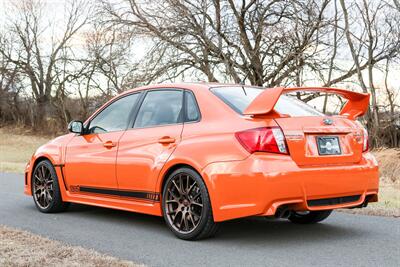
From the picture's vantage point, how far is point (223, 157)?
17.8ft

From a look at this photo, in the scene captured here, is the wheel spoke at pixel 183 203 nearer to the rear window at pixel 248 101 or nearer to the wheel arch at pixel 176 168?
the wheel arch at pixel 176 168

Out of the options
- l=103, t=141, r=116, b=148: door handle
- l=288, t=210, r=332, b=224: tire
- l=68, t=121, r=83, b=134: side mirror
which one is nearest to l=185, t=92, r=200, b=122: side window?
l=103, t=141, r=116, b=148: door handle

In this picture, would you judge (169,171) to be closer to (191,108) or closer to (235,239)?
(191,108)

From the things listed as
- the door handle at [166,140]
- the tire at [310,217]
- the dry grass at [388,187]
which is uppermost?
the door handle at [166,140]

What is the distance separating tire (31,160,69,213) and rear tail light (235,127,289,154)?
3.33 meters

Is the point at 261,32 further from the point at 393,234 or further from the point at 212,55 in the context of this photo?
the point at 393,234

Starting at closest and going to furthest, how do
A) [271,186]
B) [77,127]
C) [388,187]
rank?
[271,186]
[77,127]
[388,187]

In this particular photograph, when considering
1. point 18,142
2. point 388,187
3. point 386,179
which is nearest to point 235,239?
point 388,187

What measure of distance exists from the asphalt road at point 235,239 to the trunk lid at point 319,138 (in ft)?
2.68

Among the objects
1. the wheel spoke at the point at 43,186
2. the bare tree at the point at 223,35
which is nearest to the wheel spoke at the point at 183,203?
the wheel spoke at the point at 43,186

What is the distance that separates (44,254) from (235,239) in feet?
6.10

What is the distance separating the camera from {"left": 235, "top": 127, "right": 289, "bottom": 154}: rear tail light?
527cm

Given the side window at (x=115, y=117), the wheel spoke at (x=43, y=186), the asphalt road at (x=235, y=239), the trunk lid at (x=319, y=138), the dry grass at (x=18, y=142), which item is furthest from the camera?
the dry grass at (x=18, y=142)

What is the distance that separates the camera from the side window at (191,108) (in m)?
5.99
